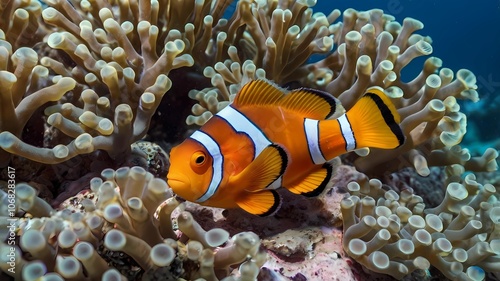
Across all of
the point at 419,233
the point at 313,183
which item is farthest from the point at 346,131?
the point at 419,233

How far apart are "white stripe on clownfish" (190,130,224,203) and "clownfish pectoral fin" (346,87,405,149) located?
1.57 feet

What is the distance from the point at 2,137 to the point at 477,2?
15783 mm

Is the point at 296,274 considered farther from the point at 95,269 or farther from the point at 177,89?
the point at 177,89

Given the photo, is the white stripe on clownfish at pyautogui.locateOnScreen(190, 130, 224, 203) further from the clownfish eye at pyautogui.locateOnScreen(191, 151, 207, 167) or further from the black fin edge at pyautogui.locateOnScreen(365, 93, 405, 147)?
the black fin edge at pyautogui.locateOnScreen(365, 93, 405, 147)

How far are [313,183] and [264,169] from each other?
0.28 m

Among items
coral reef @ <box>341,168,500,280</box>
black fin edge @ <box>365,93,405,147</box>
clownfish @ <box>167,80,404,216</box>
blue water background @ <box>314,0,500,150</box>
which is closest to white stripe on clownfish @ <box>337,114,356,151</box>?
clownfish @ <box>167,80,404,216</box>

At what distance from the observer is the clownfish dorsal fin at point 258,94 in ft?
4.49

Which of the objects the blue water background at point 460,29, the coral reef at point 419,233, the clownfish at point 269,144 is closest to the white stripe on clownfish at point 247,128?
the clownfish at point 269,144

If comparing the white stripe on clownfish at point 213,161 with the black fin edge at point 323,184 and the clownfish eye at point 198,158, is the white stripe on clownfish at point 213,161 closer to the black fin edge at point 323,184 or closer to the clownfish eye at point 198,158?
the clownfish eye at point 198,158

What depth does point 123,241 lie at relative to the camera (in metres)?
0.94

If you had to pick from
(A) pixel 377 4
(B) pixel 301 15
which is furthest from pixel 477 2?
(B) pixel 301 15

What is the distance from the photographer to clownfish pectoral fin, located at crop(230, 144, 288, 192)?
3.89ft

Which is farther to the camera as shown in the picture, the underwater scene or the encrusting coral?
the underwater scene

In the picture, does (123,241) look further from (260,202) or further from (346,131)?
(346,131)
